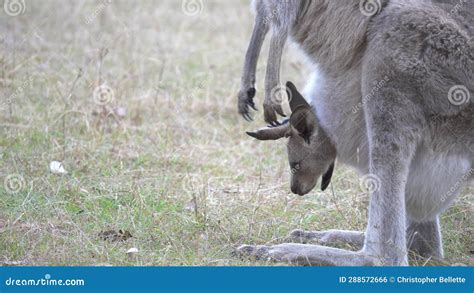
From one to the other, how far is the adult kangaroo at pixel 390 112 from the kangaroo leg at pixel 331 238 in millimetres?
47

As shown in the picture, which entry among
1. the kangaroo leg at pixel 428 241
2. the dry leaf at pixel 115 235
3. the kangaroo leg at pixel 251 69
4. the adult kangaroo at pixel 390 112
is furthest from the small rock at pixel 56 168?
the kangaroo leg at pixel 428 241

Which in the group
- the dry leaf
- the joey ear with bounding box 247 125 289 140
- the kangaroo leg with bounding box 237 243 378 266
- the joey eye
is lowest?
the dry leaf

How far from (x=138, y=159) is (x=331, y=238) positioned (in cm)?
176

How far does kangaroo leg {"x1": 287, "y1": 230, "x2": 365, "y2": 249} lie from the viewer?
14.1ft

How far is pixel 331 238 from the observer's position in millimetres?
4336

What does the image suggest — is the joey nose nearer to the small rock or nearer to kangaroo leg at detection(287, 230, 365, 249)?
kangaroo leg at detection(287, 230, 365, 249)

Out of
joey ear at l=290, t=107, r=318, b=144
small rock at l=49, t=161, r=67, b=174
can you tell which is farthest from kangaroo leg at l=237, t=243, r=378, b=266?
small rock at l=49, t=161, r=67, b=174

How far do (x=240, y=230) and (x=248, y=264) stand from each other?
558 millimetres

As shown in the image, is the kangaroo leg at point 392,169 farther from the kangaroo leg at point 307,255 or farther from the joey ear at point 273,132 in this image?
the joey ear at point 273,132

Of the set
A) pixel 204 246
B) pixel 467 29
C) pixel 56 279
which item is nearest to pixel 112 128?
pixel 204 246

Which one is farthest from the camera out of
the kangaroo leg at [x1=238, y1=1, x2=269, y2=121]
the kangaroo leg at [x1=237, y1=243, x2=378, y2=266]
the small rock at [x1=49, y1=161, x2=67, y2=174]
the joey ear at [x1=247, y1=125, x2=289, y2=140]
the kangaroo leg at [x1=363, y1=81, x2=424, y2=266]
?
the small rock at [x1=49, y1=161, x2=67, y2=174]

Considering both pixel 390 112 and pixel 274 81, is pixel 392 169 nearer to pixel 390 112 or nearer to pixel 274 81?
pixel 390 112

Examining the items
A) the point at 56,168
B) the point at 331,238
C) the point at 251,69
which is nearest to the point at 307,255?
the point at 331,238

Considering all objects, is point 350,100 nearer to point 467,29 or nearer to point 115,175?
point 467,29
